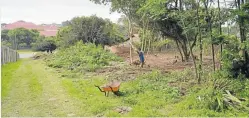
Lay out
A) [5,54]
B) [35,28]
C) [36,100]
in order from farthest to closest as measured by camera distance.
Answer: [35,28] < [5,54] < [36,100]

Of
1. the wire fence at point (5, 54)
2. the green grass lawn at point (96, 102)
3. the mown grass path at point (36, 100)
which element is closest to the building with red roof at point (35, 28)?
the wire fence at point (5, 54)

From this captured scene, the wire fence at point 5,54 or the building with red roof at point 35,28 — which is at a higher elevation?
the building with red roof at point 35,28

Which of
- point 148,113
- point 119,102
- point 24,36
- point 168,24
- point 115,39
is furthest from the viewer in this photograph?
point 24,36

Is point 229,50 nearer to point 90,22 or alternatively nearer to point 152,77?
point 152,77

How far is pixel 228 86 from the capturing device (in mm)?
8016

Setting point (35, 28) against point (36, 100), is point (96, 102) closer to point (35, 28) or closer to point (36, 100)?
point (36, 100)

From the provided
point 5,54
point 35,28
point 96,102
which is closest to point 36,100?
point 96,102

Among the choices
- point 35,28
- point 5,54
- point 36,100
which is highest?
point 35,28

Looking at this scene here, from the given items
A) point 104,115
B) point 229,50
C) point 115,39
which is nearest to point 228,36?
point 229,50

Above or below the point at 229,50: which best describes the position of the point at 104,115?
below

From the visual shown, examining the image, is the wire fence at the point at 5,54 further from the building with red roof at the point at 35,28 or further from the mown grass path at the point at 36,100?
the building with red roof at the point at 35,28

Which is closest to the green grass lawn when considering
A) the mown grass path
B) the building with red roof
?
the mown grass path

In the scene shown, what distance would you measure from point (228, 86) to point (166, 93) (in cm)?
165

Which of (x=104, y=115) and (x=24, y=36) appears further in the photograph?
(x=24, y=36)
